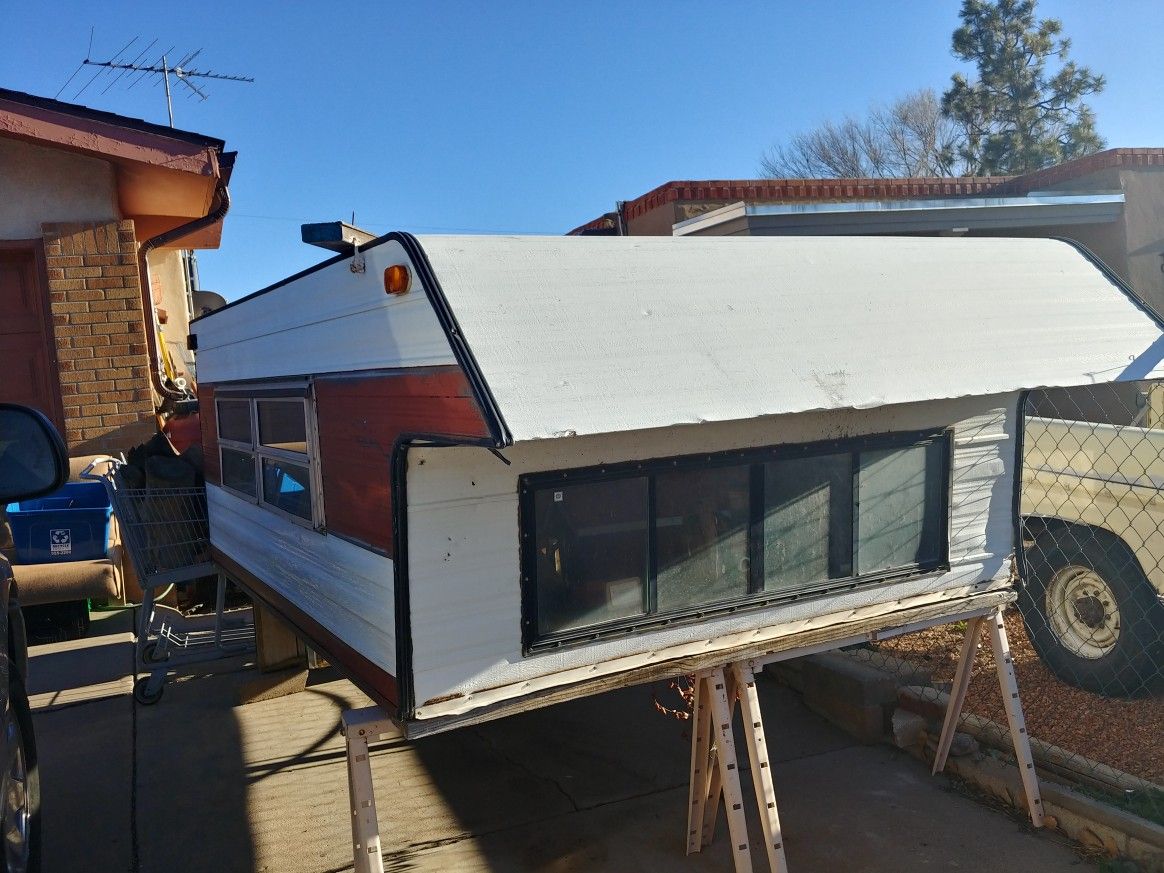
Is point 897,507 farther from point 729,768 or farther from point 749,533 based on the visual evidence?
point 729,768

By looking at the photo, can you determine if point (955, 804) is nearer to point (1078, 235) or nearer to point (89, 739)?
point (89, 739)

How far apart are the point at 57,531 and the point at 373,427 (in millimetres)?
4764

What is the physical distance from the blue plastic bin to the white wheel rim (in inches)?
243

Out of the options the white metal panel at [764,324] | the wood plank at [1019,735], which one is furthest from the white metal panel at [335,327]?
the wood plank at [1019,735]

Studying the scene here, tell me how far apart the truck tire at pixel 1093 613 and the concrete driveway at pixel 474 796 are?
1015 millimetres

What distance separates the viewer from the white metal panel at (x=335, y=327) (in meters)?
2.97

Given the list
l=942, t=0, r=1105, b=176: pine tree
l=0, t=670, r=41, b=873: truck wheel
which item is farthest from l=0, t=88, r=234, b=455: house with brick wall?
l=942, t=0, r=1105, b=176: pine tree

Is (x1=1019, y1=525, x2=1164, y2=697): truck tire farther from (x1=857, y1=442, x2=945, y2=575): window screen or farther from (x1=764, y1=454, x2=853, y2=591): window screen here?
(x1=764, y1=454, x2=853, y2=591): window screen

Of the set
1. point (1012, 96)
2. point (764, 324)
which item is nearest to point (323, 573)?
point (764, 324)

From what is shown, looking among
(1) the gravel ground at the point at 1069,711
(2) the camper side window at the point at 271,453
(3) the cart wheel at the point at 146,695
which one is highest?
(2) the camper side window at the point at 271,453

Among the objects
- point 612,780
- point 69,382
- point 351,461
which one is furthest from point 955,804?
point 69,382

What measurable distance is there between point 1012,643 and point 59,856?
4934 millimetres

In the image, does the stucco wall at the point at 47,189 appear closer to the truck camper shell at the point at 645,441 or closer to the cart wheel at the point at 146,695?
the cart wheel at the point at 146,695

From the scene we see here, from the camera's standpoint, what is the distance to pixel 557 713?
550cm
